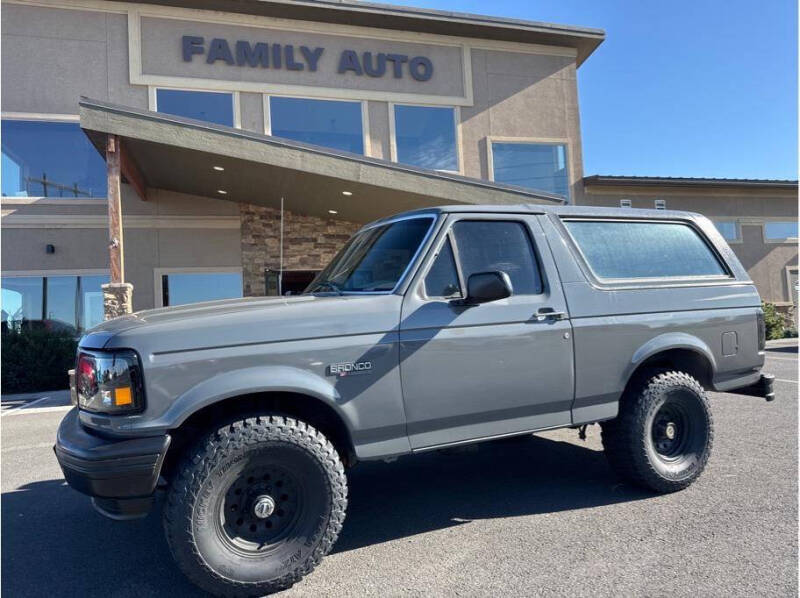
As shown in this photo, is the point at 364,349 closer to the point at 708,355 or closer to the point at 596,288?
the point at 596,288

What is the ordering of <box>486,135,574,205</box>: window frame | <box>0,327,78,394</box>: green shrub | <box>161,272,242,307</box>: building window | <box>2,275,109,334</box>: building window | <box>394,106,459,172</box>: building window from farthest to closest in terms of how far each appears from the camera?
<box>486,135,574,205</box>: window frame
<box>394,106,459,172</box>: building window
<box>161,272,242,307</box>: building window
<box>2,275,109,334</box>: building window
<box>0,327,78,394</box>: green shrub

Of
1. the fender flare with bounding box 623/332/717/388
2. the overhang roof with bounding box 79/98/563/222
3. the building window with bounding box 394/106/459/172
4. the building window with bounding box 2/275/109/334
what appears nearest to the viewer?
the fender flare with bounding box 623/332/717/388

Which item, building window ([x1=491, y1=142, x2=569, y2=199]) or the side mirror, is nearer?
the side mirror

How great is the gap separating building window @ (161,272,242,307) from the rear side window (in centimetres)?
1113

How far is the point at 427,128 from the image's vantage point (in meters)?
15.5

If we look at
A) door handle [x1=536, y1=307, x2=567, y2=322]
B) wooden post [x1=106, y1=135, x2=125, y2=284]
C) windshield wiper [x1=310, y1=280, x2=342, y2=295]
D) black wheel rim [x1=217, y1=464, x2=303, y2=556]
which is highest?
wooden post [x1=106, y1=135, x2=125, y2=284]

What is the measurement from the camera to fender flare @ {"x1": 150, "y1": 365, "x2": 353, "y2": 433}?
262 cm

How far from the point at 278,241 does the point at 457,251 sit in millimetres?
11625

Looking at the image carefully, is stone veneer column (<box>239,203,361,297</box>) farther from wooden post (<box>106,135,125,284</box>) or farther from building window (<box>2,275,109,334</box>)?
wooden post (<box>106,135,125,284</box>)

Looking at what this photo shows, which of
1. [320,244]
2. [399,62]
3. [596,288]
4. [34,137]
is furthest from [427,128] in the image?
[596,288]

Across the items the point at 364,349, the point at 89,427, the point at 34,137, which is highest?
the point at 34,137

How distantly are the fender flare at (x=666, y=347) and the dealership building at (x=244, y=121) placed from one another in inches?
274

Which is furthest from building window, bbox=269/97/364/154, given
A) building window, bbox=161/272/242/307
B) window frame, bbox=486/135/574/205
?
building window, bbox=161/272/242/307

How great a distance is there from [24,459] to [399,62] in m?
13.4
